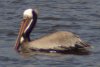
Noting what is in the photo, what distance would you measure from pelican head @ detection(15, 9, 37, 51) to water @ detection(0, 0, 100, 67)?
0.86ft

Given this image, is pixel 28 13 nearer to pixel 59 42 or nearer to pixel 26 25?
pixel 26 25

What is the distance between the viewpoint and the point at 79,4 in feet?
64.4

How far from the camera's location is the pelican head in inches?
602

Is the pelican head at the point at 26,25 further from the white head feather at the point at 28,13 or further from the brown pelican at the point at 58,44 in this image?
the brown pelican at the point at 58,44

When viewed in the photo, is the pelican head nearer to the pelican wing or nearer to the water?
the water

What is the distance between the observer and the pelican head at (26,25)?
602 inches

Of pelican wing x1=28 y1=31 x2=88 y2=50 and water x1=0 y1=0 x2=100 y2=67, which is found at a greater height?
pelican wing x1=28 y1=31 x2=88 y2=50

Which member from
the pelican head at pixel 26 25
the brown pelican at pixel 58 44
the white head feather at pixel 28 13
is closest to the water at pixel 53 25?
the pelican head at pixel 26 25

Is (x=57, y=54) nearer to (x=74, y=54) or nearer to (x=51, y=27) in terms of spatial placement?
(x=74, y=54)

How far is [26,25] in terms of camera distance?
15492mm

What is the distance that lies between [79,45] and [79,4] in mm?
5057

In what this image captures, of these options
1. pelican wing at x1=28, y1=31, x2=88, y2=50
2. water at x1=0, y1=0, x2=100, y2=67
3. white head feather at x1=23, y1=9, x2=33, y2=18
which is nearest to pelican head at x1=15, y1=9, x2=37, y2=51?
white head feather at x1=23, y1=9, x2=33, y2=18

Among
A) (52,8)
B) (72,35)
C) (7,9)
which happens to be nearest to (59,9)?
(52,8)

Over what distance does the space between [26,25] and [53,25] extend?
1909mm
